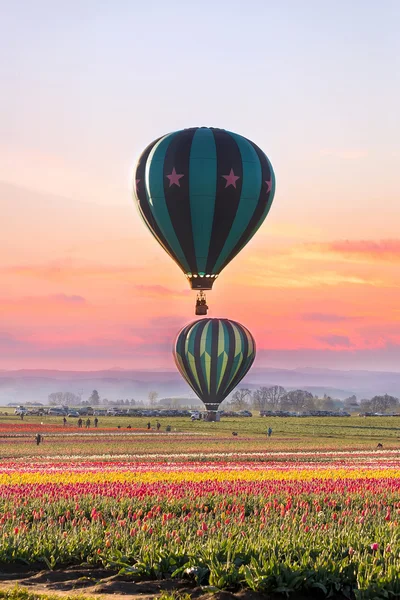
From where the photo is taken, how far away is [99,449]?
214ft

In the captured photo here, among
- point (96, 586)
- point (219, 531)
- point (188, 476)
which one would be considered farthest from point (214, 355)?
point (96, 586)

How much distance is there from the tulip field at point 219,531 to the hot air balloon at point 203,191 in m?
39.7

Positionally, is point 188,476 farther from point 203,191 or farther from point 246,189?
point 246,189

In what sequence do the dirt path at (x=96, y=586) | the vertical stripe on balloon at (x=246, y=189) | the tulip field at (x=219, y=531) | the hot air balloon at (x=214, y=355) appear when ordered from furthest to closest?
the hot air balloon at (x=214, y=355) < the vertical stripe on balloon at (x=246, y=189) < the tulip field at (x=219, y=531) < the dirt path at (x=96, y=586)

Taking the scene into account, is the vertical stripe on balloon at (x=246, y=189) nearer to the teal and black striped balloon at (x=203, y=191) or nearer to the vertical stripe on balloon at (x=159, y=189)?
the teal and black striped balloon at (x=203, y=191)

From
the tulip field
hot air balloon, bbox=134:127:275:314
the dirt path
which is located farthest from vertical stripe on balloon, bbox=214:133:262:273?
the dirt path

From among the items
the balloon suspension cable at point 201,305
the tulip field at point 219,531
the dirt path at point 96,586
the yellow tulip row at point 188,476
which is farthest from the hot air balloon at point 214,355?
the dirt path at point 96,586

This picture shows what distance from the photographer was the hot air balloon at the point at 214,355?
105 meters

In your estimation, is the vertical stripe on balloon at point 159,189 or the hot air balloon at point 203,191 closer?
the hot air balloon at point 203,191

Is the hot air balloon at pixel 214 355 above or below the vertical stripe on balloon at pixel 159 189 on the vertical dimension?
below

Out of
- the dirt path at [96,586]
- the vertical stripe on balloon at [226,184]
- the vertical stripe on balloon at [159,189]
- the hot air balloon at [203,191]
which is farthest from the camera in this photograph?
the vertical stripe on balloon at [159,189]

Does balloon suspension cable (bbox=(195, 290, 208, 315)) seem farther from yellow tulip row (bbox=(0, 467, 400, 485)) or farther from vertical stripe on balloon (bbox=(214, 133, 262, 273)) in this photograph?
yellow tulip row (bbox=(0, 467, 400, 485))

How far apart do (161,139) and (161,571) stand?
198 ft

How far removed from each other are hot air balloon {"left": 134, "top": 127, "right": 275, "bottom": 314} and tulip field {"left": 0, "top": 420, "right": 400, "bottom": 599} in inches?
1563
